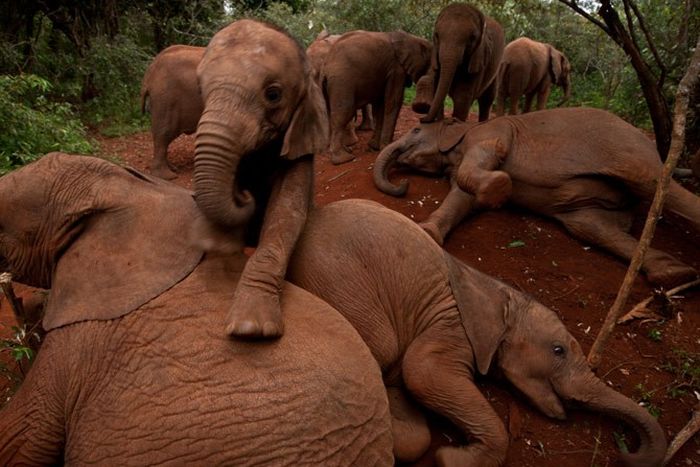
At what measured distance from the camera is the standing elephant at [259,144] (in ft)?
7.21

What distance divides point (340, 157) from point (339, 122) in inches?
25.4

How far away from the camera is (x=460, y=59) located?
22.3ft

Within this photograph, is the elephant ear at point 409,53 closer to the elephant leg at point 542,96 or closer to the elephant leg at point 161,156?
the elephant leg at point 161,156

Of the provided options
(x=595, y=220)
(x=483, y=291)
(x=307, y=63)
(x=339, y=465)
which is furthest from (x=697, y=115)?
(x=339, y=465)

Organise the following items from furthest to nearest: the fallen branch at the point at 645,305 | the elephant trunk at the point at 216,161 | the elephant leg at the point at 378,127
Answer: the elephant leg at the point at 378,127 → the fallen branch at the point at 645,305 → the elephant trunk at the point at 216,161

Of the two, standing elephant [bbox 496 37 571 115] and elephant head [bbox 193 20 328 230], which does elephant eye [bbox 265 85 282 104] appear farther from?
standing elephant [bbox 496 37 571 115]

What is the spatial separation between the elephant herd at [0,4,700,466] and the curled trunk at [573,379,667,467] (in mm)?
11

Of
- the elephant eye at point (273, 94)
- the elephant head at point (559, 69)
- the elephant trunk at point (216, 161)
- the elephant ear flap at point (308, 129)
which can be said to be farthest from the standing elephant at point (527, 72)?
the elephant trunk at point (216, 161)

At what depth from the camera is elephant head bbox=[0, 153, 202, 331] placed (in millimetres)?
2225

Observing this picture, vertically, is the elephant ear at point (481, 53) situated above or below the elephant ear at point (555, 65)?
above

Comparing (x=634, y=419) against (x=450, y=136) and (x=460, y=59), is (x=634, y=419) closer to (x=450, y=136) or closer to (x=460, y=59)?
(x=450, y=136)

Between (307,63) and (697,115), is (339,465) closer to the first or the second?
(307,63)

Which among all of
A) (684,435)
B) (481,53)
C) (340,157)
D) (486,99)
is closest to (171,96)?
(340,157)

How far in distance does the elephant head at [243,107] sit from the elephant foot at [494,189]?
2.23 meters
